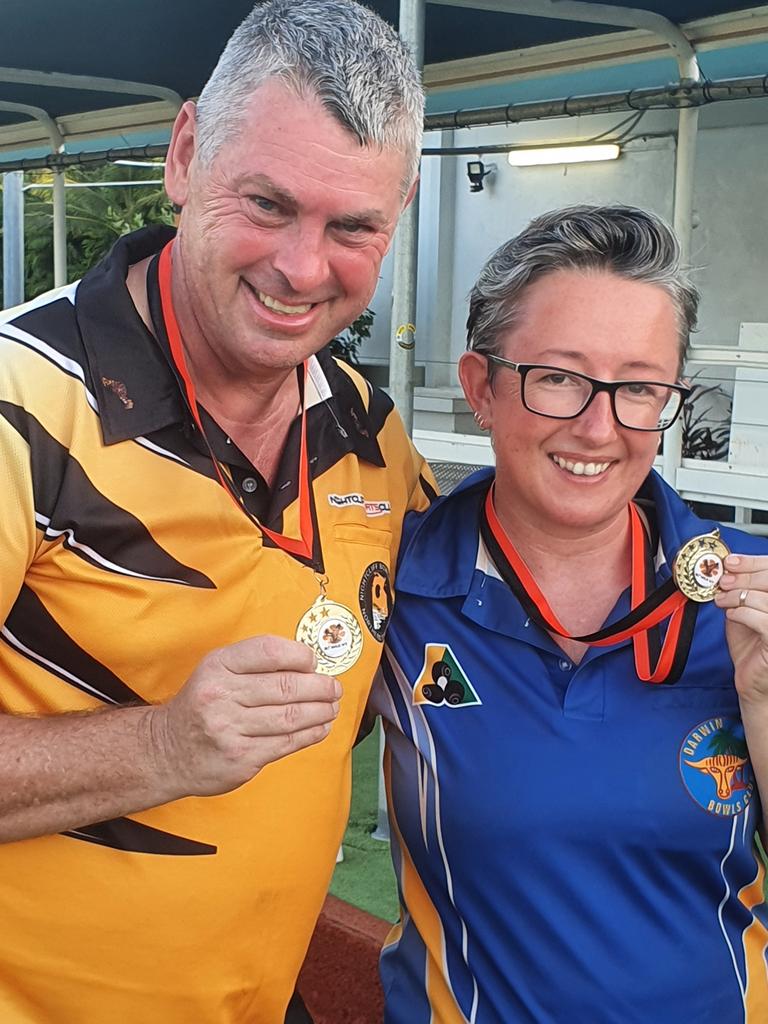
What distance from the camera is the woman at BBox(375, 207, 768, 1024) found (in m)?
2.01

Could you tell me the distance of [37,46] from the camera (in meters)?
6.81

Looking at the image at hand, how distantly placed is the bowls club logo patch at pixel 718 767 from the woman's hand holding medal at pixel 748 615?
0.12m

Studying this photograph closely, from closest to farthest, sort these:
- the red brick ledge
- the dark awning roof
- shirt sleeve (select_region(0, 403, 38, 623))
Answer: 1. shirt sleeve (select_region(0, 403, 38, 623))
2. the red brick ledge
3. the dark awning roof

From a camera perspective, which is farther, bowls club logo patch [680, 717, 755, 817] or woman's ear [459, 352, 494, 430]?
woman's ear [459, 352, 494, 430]

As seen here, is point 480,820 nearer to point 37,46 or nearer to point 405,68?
point 405,68

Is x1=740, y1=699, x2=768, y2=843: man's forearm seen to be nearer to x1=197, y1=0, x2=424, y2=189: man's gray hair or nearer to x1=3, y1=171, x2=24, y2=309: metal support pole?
x1=197, y1=0, x2=424, y2=189: man's gray hair

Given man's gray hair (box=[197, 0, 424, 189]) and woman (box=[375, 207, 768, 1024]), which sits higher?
man's gray hair (box=[197, 0, 424, 189])

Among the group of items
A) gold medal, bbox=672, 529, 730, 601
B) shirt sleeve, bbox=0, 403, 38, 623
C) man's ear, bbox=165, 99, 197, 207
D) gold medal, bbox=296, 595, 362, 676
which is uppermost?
man's ear, bbox=165, 99, 197, 207

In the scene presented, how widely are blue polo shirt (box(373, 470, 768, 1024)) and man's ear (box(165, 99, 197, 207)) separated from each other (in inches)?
35.2

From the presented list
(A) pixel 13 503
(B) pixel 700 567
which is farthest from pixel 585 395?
(A) pixel 13 503

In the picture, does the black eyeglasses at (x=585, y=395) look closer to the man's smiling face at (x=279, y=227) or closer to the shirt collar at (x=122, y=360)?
the man's smiling face at (x=279, y=227)

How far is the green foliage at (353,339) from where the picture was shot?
13055 millimetres

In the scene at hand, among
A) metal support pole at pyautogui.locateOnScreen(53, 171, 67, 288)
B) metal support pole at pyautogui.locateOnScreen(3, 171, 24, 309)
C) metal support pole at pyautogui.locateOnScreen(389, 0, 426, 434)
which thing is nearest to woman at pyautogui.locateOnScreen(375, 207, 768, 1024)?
metal support pole at pyautogui.locateOnScreen(389, 0, 426, 434)

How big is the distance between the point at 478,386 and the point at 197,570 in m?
0.71
